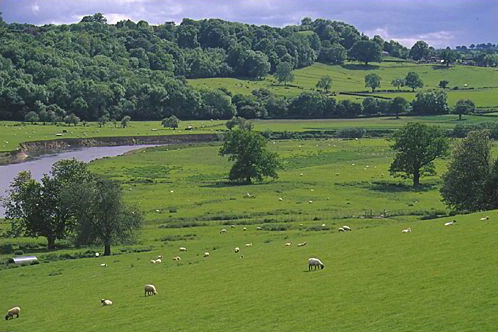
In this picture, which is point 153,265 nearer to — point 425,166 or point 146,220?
point 146,220

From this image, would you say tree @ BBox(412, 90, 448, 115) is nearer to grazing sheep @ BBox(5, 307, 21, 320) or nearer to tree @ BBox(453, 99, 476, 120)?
tree @ BBox(453, 99, 476, 120)

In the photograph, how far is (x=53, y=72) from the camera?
193 meters

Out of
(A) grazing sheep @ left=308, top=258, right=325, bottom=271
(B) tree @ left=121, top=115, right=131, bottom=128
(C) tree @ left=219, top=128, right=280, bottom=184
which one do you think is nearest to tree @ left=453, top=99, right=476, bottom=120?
(B) tree @ left=121, top=115, right=131, bottom=128

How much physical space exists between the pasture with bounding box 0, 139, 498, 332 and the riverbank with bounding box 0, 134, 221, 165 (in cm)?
5084

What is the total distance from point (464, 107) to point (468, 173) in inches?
4957

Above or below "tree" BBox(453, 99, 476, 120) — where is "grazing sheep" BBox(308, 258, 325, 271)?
below

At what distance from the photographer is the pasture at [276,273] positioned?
25.4 metres

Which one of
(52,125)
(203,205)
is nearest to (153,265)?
(203,205)

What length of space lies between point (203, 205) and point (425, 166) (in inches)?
1243

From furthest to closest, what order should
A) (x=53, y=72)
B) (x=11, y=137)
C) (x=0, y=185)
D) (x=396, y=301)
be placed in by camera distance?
(x=53, y=72)
(x=11, y=137)
(x=0, y=185)
(x=396, y=301)

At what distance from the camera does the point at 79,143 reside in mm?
139500

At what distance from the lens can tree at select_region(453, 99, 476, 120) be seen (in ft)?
583

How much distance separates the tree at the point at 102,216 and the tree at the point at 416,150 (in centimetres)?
4196

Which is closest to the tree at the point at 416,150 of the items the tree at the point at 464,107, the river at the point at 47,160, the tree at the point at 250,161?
the tree at the point at 250,161
